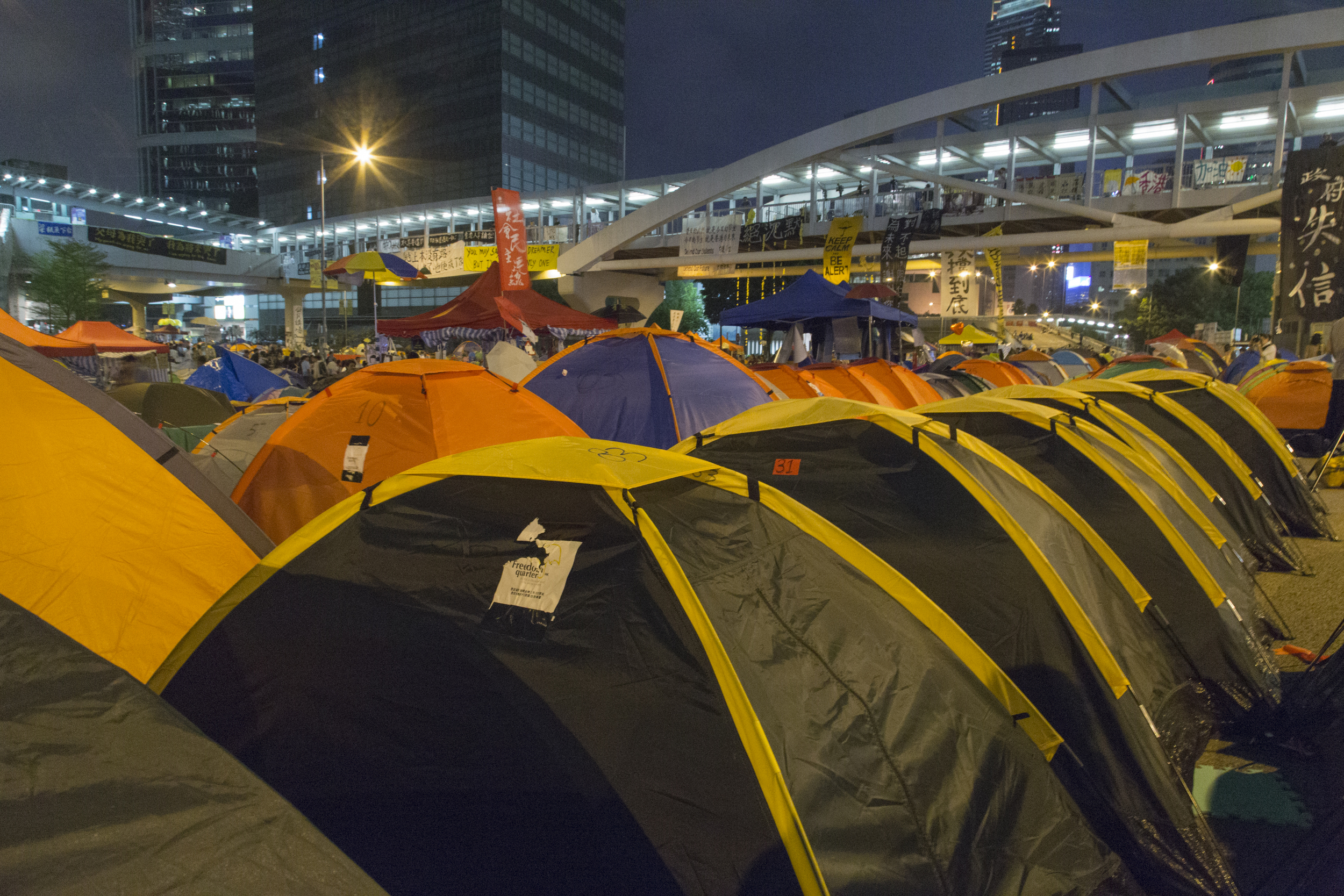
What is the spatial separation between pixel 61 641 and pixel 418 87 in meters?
78.0

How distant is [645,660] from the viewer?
2162 mm

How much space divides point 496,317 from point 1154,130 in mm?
24674

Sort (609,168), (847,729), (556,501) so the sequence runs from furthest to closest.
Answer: (609,168)
(556,501)
(847,729)

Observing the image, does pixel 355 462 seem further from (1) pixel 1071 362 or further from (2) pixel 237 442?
(1) pixel 1071 362

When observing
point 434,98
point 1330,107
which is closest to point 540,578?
point 1330,107

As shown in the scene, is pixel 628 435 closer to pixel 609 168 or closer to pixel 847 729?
pixel 847 729

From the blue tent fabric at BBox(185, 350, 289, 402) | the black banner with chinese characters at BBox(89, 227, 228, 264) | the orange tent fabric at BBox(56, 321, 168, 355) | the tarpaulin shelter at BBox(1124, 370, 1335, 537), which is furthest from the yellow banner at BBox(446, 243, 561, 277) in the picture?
the tarpaulin shelter at BBox(1124, 370, 1335, 537)

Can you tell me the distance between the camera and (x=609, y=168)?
78.2m

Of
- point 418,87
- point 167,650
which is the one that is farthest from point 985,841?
point 418,87

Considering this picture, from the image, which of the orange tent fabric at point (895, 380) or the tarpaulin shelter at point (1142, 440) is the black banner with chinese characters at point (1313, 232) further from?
the orange tent fabric at point (895, 380)

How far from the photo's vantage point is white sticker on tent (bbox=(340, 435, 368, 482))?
200 inches

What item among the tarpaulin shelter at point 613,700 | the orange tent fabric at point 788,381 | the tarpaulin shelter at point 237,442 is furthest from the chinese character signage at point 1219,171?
the tarpaulin shelter at point 613,700

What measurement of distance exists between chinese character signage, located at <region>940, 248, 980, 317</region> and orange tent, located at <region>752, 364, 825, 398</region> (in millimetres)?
13540

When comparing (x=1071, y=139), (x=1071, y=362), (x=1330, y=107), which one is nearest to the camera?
(x=1330, y=107)
